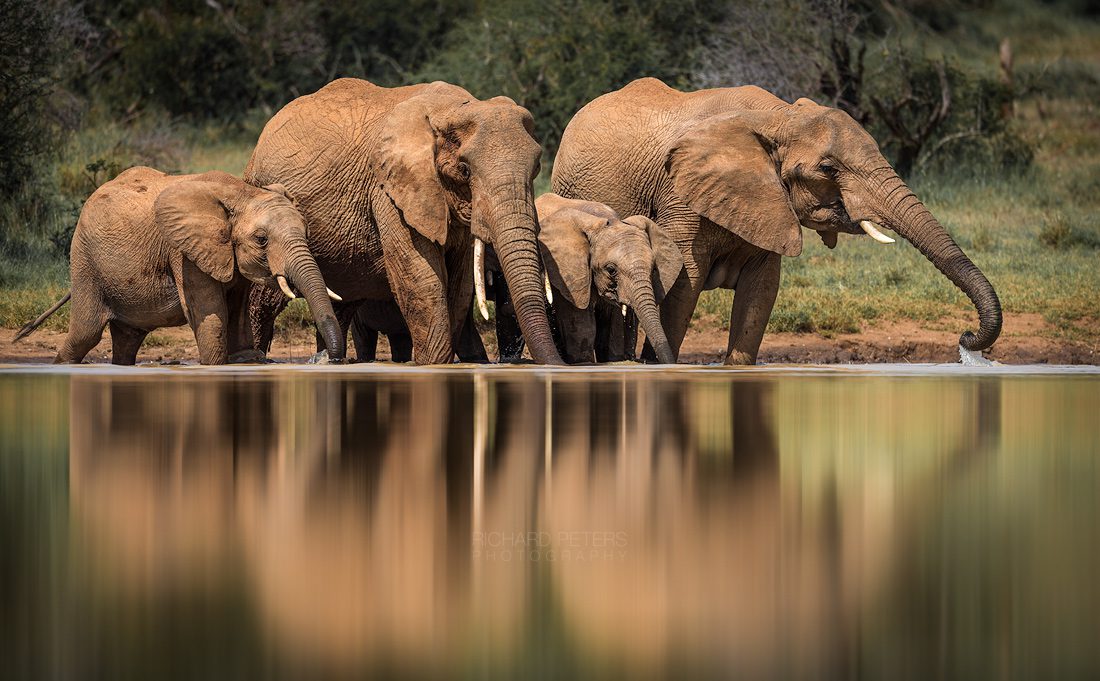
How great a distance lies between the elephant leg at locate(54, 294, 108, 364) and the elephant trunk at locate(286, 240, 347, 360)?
5.79ft

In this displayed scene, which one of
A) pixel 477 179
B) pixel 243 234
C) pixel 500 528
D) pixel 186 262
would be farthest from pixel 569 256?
pixel 500 528

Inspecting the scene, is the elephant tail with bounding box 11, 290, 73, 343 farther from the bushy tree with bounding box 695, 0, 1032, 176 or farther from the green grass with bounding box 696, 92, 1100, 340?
the bushy tree with bounding box 695, 0, 1032, 176

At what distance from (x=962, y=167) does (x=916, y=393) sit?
12970mm

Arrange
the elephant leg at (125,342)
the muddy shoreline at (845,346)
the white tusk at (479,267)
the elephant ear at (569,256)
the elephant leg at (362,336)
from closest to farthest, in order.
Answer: the white tusk at (479,267)
the elephant ear at (569,256)
the elephant leg at (125,342)
the elephant leg at (362,336)
the muddy shoreline at (845,346)

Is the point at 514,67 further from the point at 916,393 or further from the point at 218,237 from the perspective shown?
the point at 916,393

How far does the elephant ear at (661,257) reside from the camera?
12.1 meters

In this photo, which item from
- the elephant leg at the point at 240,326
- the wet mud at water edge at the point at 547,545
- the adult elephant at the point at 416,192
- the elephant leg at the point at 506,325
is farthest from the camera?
the elephant leg at the point at 506,325

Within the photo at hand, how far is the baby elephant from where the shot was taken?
12219 millimetres

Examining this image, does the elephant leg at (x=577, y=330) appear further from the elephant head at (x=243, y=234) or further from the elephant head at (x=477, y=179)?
the elephant head at (x=243, y=234)

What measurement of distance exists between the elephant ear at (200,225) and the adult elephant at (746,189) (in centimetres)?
269

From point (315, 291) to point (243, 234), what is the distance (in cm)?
79

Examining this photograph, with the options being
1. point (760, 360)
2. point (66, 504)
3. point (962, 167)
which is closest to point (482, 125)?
point (760, 360)

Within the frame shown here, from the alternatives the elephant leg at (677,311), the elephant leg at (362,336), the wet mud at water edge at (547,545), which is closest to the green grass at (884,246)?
the elephant leg at (362,336)

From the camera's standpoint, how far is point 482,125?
11609 mm
